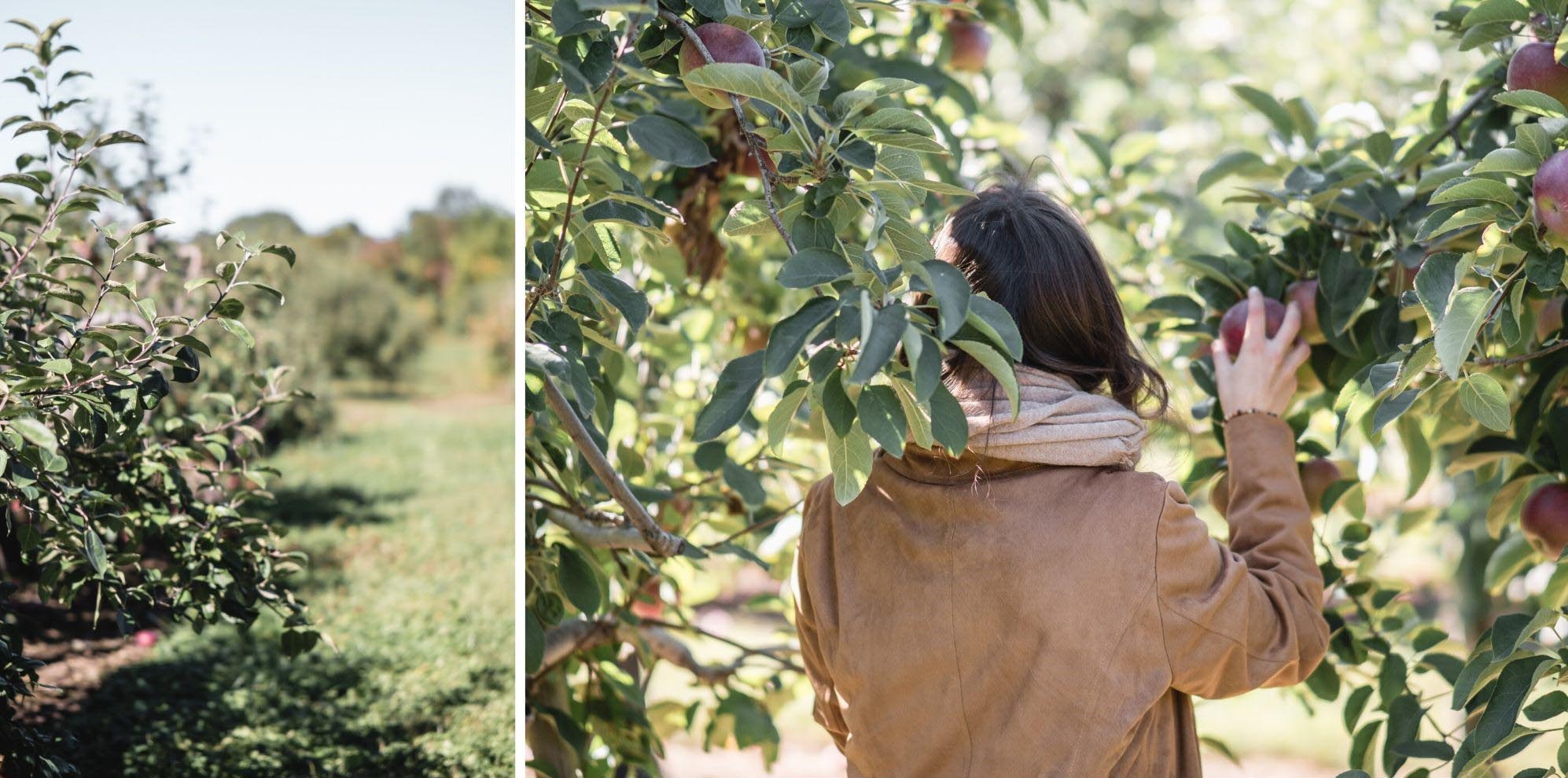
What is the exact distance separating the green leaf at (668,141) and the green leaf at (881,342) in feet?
0.88

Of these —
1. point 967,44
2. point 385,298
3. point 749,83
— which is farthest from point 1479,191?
point 385,298

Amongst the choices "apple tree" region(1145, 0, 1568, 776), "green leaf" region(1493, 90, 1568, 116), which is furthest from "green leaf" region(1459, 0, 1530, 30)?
"green leaf" region(1493, 90, 1568, 116)

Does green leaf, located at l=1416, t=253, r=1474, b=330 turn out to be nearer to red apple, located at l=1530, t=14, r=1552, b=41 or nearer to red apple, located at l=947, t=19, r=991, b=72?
red apple, located at l=1530, t=14, r=1552, b=41

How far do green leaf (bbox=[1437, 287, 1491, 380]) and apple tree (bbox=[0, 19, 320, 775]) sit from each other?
0.97 metres

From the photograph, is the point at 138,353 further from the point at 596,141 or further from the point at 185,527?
the point at 596,141

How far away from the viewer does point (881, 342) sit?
2.39 feet

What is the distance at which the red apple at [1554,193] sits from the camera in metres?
0.91

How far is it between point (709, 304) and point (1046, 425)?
1165 millimetres

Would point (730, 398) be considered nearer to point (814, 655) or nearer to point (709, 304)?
point (814, 655)

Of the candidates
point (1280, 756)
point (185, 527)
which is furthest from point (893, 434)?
point (1280, 756)

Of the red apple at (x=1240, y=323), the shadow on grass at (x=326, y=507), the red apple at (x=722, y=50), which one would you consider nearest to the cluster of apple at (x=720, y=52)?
the red apple at (x=722, y=50)

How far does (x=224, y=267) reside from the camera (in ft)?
3.60

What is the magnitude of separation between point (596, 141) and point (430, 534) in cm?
292

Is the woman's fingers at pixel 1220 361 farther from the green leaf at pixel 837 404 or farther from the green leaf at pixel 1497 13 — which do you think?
the green leaf at pixel 837 404
